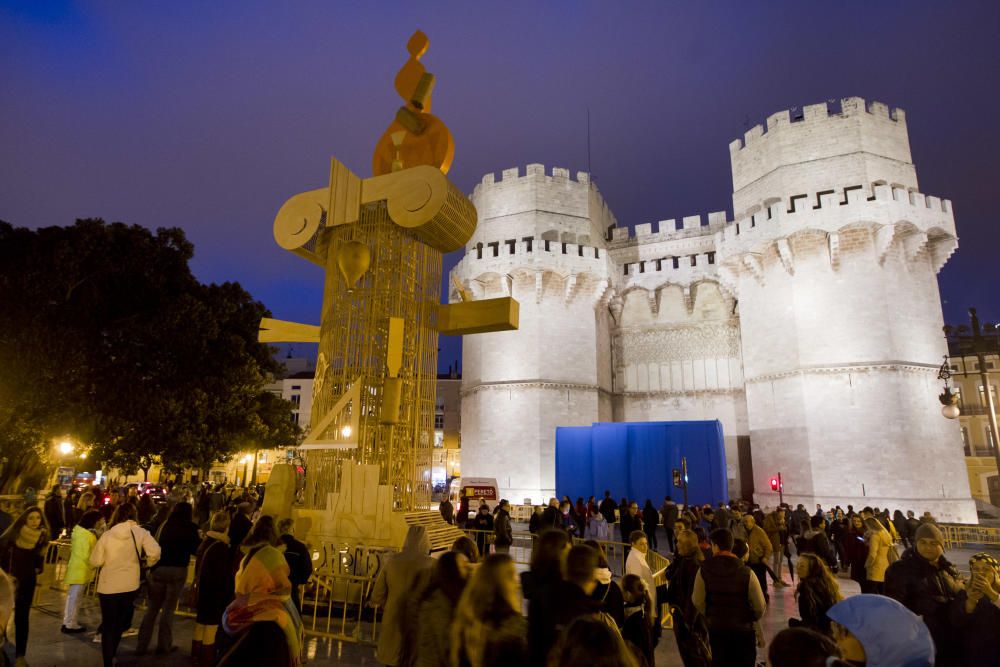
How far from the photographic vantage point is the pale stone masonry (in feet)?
67.7

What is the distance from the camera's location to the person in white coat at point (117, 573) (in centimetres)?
541

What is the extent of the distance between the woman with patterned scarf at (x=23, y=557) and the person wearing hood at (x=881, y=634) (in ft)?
22.4

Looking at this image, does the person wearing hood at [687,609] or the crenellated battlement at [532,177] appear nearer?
the person wearing hood at [687,609]

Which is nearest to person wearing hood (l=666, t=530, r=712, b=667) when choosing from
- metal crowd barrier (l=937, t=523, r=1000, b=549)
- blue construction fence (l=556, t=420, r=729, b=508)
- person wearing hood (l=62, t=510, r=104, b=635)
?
person wearing hood (l=62, t=510, r=104, b=635)

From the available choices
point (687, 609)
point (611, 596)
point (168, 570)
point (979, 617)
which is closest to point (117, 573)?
point (168, 570)

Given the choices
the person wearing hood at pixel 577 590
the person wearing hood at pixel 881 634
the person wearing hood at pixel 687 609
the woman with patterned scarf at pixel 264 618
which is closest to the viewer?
the person wearing hood at pixel 881 634

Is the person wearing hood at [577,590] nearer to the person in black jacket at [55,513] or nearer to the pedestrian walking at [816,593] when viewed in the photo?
the pedestrian walking at [816,593]

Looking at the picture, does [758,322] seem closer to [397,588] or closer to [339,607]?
[339,607]

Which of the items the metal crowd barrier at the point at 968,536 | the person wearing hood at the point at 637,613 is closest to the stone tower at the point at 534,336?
the metal crowd barrier at the point at 968,536

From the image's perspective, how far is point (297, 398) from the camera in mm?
54219

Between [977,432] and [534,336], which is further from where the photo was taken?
[977,432]

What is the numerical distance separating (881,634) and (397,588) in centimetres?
278

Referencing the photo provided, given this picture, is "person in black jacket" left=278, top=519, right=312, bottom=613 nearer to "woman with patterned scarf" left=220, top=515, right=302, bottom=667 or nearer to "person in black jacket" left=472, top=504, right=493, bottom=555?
"woman with patterned scarf" left=220, top=515, right=302, bottom=667

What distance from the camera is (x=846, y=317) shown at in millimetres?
21375
